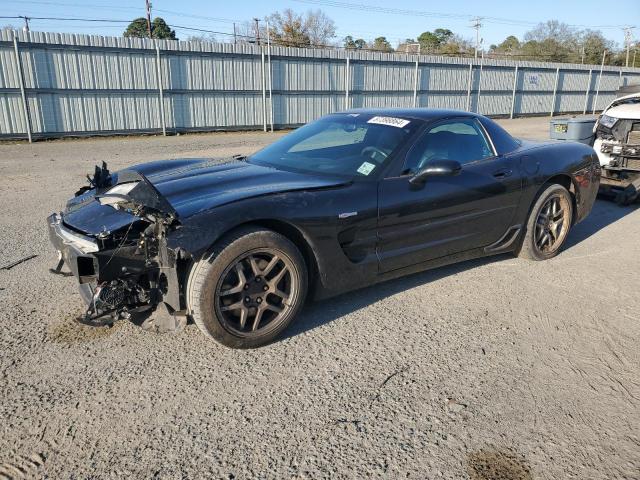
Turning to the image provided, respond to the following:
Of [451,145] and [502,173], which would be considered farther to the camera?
[502,173]

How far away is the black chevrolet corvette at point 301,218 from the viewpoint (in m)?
2.95

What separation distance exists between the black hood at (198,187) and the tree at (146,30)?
50.7 meters

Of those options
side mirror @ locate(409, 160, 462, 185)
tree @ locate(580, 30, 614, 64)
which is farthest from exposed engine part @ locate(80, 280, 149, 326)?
tree @ locate(580, 30, 614, 64)

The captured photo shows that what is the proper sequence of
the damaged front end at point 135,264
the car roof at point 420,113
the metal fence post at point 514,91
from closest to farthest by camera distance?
the damaged front end at point 135,264, the car roof at point 420,113, the metal fence post at point 514,91

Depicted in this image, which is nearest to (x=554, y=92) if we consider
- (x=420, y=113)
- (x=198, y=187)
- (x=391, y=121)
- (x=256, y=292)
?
(x=420, y=113)

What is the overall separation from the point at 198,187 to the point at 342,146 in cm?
131

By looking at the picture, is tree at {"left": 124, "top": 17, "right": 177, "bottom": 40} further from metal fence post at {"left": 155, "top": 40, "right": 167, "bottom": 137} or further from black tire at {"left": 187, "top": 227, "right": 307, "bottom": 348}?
black tire at {"left": 187, "top": 227, "right": 307, "bottom": 348}

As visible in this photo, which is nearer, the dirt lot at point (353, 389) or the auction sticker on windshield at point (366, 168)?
the dirt lot at point (353, 389)

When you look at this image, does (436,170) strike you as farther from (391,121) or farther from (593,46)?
(593,46)

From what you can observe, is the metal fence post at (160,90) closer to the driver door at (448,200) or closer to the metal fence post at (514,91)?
the driver door at (448,200)

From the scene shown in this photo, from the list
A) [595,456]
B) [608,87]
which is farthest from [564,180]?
[608,87]

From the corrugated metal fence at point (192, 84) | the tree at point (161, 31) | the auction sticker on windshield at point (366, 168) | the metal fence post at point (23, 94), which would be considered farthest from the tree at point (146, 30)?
the auction sticker on windshield at point (366, 168)

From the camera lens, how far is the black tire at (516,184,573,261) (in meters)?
4.83

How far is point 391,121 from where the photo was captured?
4199mm
